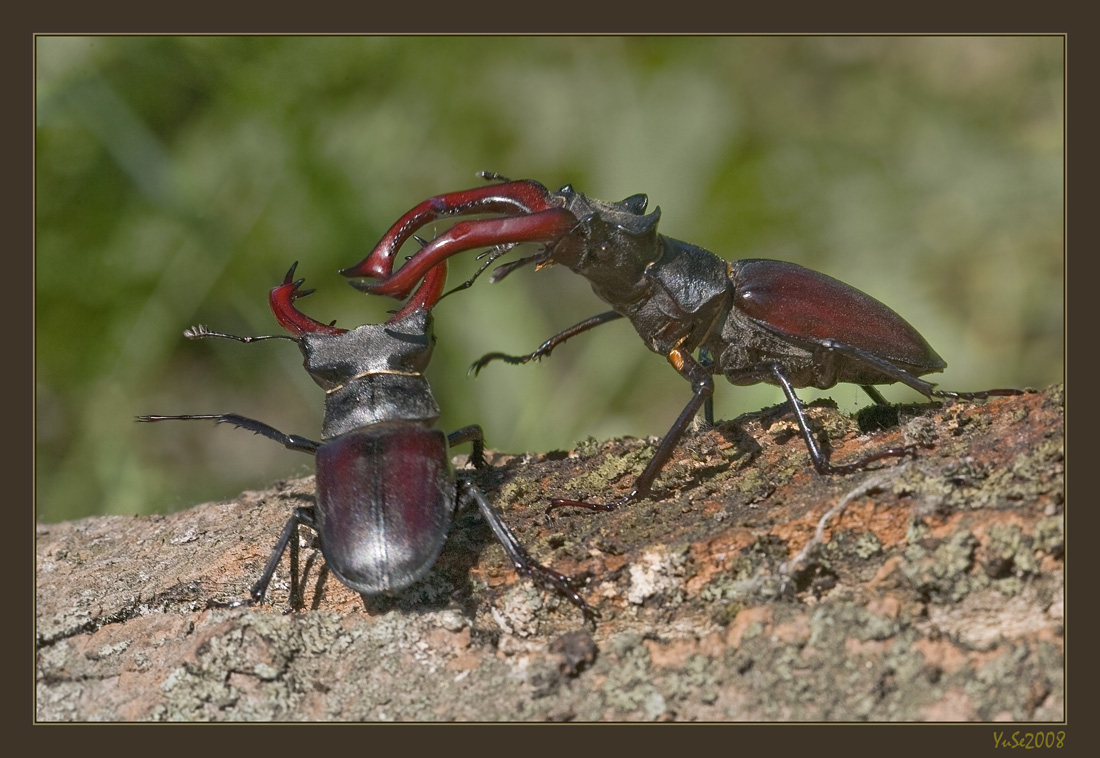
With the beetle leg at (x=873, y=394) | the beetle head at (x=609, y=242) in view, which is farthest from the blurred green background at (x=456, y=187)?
the beetle head at (x=609, y=242)

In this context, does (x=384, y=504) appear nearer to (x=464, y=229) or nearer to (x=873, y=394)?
(x=464, y=229)

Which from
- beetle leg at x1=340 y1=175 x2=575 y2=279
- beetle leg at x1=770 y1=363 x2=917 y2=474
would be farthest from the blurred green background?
beetle leg at x1=340 y1=175 x2=575 y2=279

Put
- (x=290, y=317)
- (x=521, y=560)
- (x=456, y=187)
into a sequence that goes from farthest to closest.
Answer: (x=456, y=187) → (x=290, y=317) → (x=521, y=560)

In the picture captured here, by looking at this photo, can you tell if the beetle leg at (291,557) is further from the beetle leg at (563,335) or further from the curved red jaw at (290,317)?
the beetle leg at (563,335)

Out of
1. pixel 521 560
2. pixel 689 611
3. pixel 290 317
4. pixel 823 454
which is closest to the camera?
pixel 689 611

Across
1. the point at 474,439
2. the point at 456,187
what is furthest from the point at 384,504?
the point at 456,187

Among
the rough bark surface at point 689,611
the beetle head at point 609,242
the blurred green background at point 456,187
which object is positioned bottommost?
the rough bark surface at point 689,611
